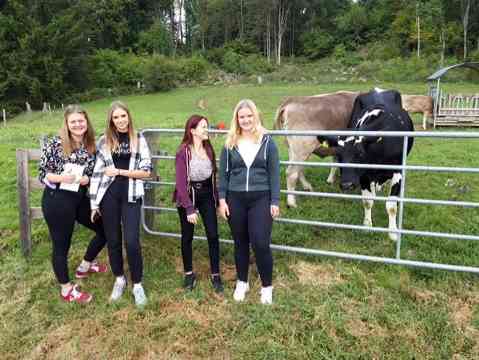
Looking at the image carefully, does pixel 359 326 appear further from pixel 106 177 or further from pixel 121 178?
pixel 106 177

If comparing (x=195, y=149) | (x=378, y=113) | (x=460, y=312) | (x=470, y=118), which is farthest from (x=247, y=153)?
(x=470, y=118)

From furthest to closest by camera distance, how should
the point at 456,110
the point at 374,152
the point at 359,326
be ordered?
the point at 456,110 → the point at 374,152 → the point at 359,326

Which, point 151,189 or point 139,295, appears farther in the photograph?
point 151,189

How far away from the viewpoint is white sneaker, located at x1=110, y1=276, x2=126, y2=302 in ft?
12.3

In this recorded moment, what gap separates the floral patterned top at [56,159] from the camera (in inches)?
141

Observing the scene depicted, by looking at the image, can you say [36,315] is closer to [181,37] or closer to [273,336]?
[273,336]

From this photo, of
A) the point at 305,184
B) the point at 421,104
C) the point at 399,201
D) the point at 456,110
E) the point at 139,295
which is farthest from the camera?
the point at 421,104

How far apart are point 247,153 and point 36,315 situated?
2471 mm

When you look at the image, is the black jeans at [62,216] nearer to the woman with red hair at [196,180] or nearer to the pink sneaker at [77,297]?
the pink sneaker at [77,297]

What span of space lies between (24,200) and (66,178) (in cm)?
140

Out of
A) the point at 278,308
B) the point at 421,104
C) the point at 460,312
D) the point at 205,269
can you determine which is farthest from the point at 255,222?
the point at 421,104

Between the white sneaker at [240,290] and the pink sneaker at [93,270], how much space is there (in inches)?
63.4

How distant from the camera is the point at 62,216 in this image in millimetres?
3625

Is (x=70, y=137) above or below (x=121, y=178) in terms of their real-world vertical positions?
above
